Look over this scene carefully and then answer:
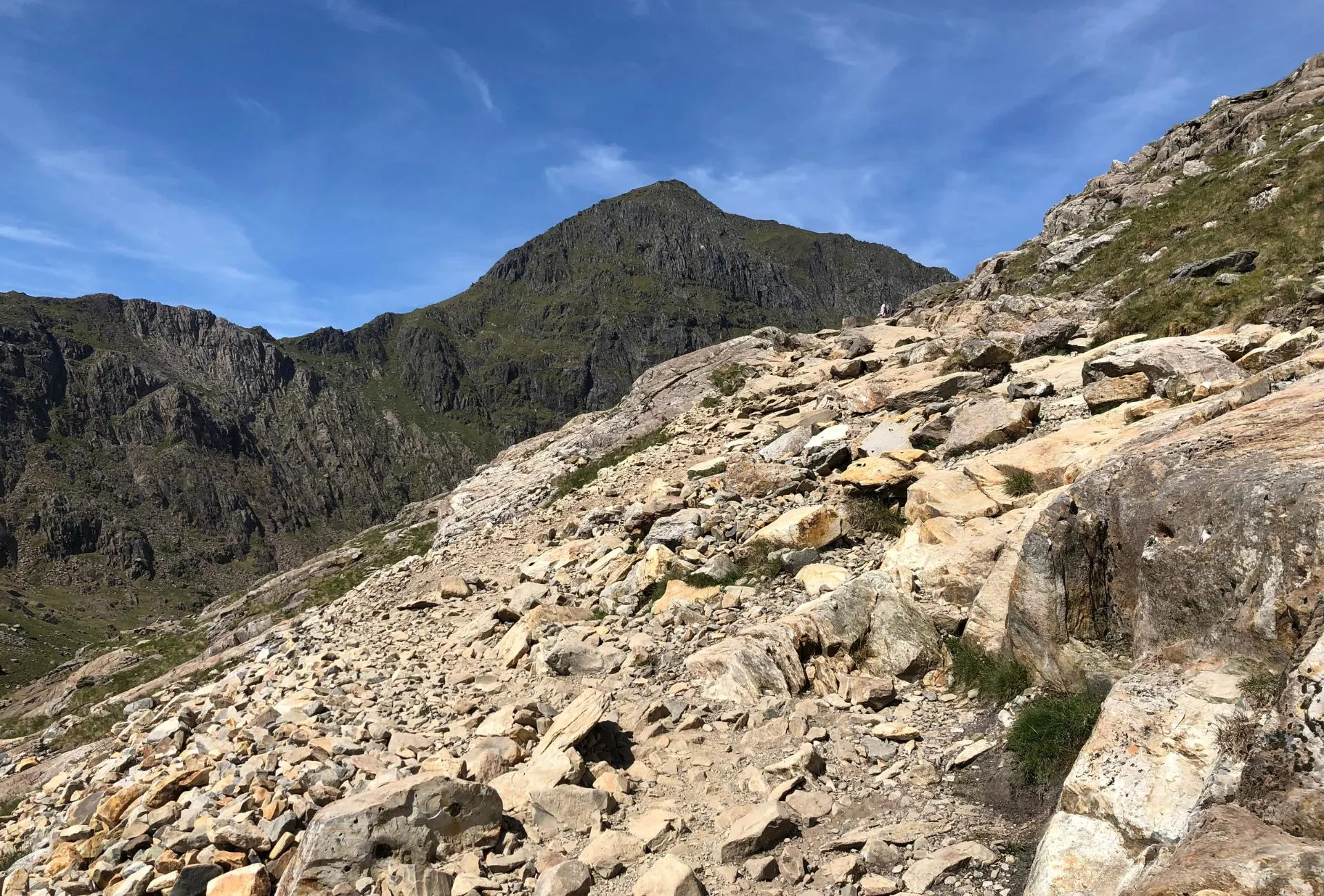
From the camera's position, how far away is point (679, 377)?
33781 mm

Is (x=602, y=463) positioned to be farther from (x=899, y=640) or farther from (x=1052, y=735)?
(x=1052, y=735)

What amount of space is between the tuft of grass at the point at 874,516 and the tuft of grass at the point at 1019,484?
1775 millimetres

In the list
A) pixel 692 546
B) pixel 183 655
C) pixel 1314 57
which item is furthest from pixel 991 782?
pixel 1314 57

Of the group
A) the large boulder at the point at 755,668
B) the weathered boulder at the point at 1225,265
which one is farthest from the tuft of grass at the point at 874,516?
the weathered boulder at the point at 1225,265

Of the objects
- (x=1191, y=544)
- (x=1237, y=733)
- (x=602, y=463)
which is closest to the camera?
(x=1237, y=733)

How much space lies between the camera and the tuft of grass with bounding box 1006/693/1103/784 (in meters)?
5.59

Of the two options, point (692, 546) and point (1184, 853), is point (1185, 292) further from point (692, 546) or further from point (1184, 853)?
point (1184, 853)

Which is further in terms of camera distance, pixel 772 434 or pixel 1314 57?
pixel 1314 57

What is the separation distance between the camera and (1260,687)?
4387mm

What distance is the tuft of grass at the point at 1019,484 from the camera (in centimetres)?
992

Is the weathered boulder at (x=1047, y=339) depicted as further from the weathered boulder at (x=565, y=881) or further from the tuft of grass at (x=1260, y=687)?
the weathered boulder at (x=565, y=881)

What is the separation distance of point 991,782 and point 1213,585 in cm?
243

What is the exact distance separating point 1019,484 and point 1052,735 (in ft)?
16.6

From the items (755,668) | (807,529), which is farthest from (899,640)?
(807,529)
